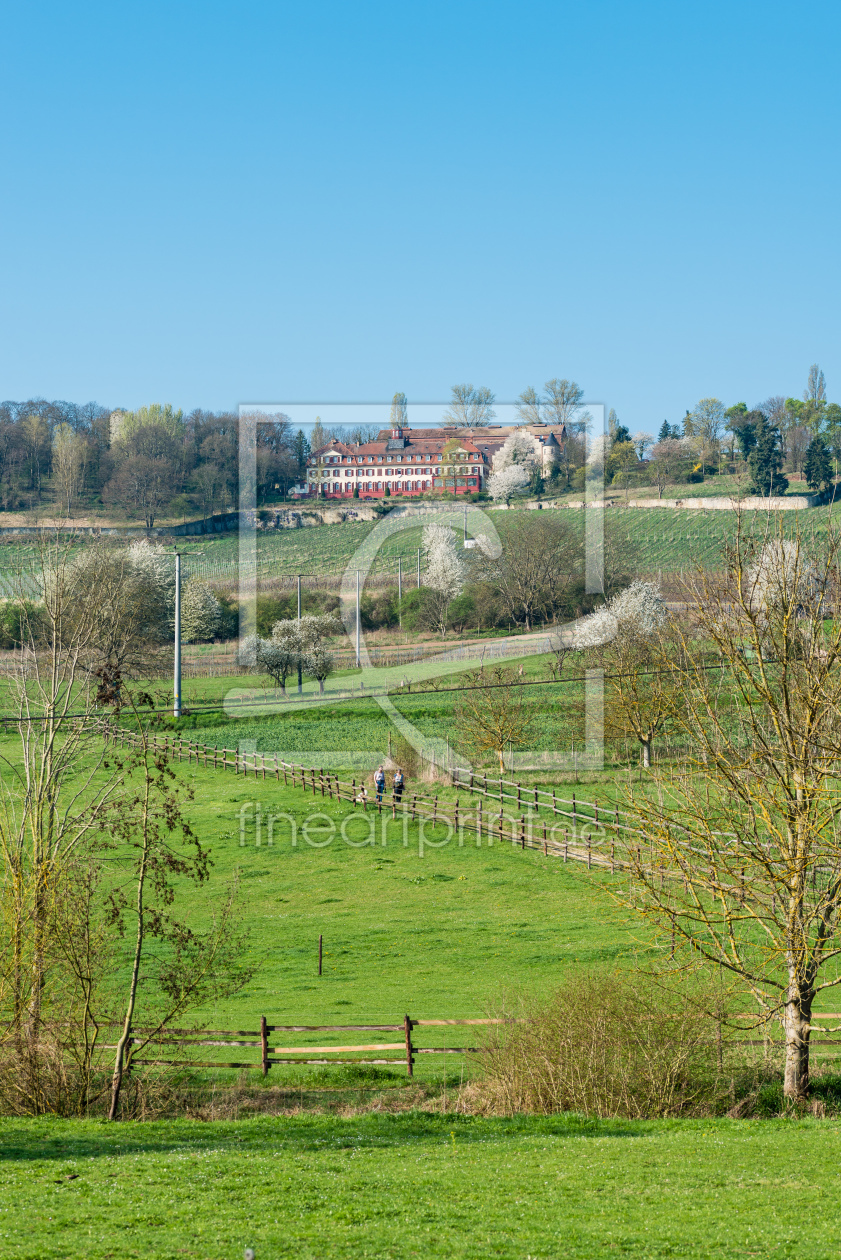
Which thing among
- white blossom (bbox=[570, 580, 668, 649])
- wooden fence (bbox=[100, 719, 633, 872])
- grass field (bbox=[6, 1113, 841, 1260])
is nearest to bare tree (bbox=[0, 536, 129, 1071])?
grass field (bbox=[6, 1113, 841, 1260])

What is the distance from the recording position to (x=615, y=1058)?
40.7 ft

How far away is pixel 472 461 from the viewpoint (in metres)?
50.2

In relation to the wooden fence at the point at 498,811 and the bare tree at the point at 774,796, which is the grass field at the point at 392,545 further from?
the bare tree at the point at 774,796

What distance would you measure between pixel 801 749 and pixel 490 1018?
5.11 m

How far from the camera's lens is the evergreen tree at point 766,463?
266 ft

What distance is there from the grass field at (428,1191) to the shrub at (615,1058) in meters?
0.66

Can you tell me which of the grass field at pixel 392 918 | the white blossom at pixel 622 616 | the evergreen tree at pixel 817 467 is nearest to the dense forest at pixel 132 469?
the white blossom at pixel 622 616

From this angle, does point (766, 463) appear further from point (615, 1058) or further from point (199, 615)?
point (615, 1058)

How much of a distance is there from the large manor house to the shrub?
3564 centimetres

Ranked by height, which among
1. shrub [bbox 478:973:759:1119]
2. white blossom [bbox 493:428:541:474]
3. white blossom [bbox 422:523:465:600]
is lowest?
shrub [bbox 478:973:759:1119]

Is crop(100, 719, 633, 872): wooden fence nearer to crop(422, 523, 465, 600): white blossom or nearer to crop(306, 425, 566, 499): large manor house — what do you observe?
crop(422, 523, 465, 600): white blossom

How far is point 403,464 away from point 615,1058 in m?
37.5

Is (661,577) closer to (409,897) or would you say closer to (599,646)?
(599,646)

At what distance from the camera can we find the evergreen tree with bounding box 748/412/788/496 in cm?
8106
